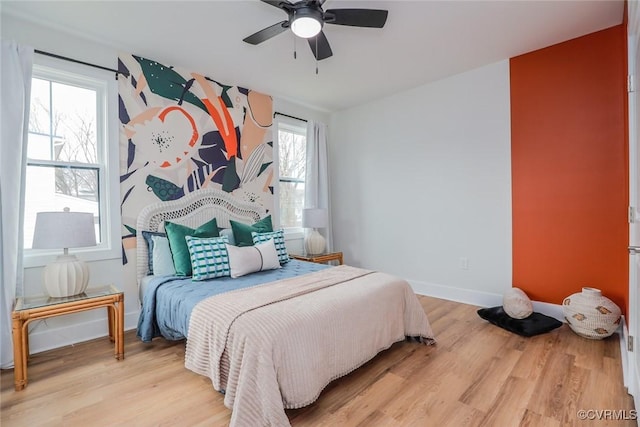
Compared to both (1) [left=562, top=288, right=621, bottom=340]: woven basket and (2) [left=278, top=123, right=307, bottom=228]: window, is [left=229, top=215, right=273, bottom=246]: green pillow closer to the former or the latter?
(2) [left=278, top=123, right=307, bottom=228]: window

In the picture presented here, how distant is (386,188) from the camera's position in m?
4.32

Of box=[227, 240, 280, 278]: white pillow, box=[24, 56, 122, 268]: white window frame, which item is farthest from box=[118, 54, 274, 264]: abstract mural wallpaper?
box=[227, 240, 280, 278]: white pillow

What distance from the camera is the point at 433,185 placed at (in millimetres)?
3854

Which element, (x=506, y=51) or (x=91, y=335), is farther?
(x=506, y=51)

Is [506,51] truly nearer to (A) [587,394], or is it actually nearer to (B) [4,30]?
(A) [587,394]

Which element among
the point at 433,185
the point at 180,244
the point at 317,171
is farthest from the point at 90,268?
the point at 433,185

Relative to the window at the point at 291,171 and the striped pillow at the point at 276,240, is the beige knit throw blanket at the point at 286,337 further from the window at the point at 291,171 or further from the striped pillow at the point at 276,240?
the window at the point at 291,171

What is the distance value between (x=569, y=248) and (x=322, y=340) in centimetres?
260

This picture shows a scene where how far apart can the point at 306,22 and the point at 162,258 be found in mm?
2256

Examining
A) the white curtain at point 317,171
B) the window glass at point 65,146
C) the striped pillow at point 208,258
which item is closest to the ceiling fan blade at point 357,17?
the striped pillow at point 208,258

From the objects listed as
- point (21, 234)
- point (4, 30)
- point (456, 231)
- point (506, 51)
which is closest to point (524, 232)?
point (456, 231)

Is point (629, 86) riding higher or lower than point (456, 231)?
higher

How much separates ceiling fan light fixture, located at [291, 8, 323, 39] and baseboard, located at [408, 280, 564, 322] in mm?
3110

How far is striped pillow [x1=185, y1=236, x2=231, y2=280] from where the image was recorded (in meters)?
2.58
